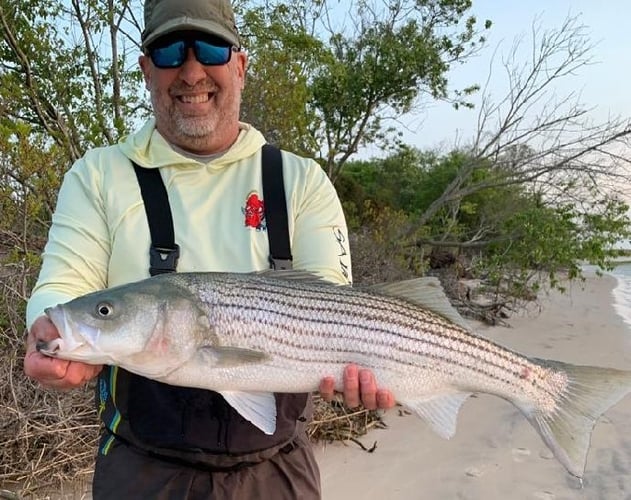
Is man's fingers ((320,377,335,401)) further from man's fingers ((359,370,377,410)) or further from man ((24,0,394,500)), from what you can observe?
man's fingers ((359,370,377,410))

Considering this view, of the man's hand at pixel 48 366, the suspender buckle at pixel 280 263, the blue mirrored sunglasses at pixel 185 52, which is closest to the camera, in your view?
the man's hand at pixel 48 366

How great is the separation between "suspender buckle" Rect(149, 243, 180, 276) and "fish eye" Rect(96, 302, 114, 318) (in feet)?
0.99

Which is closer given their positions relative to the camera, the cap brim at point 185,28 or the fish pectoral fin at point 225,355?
the fish pectoral fin at point 225,355

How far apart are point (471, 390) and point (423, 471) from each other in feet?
11.2

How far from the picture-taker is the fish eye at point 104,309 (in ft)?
8.28

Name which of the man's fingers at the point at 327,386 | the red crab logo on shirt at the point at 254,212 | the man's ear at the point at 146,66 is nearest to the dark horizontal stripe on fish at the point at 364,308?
the man's fingers at the point at 327,386

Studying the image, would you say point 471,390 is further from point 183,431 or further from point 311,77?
point 311,77

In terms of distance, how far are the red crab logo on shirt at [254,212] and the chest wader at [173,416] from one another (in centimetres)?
8

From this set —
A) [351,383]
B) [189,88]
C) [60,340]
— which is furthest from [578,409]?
[189,88]

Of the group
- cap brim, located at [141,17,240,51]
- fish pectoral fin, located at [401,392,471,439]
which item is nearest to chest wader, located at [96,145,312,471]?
fish pectoral fin, located at [401,392,471,439]

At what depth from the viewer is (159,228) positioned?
110 inches

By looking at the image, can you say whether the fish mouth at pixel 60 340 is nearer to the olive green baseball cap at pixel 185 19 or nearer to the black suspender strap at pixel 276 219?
the black suspender strap at pixel 276 219

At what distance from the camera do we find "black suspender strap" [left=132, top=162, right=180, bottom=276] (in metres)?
2.79

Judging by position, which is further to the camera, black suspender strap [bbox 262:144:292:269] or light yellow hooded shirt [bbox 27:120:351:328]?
black suspender strap [bbox 262:144:292:269]
